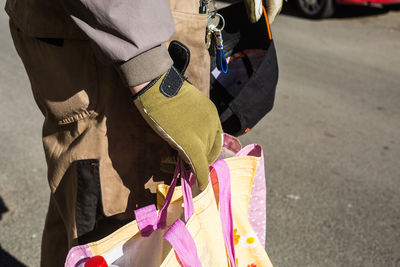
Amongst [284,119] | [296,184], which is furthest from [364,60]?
[296,184]

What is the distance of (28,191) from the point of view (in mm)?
3053

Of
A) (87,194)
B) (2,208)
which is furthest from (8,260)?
(87,194)

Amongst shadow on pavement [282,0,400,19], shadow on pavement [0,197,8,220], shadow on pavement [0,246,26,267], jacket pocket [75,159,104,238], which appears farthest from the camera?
shadow on pavement [282,0,400,19]

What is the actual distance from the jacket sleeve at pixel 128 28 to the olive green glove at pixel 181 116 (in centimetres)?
5

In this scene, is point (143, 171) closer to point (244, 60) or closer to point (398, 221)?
point (244, 60)

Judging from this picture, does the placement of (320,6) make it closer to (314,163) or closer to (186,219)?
(314,163)

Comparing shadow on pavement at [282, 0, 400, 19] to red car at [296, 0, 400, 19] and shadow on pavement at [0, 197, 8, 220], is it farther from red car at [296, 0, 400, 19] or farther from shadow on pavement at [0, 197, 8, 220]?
shadow on pavement at [0, 197, 8, 220]

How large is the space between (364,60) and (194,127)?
530 centimetres

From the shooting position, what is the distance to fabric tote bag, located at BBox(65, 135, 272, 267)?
116 centimetres

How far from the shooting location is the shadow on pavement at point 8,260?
2.46m

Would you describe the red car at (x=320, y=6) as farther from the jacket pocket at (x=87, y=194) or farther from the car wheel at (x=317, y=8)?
the jacket pocket at (x=87, y=194)

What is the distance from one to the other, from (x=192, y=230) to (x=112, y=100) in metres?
0.40

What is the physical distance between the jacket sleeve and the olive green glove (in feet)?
0.18

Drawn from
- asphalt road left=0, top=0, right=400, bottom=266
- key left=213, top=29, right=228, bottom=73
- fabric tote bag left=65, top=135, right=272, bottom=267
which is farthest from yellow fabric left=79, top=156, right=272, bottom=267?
asphalt road left=0, top=0, right=400, bottom=266
